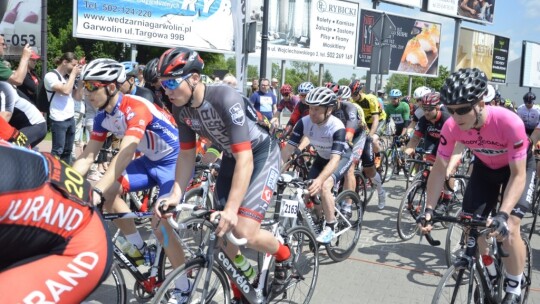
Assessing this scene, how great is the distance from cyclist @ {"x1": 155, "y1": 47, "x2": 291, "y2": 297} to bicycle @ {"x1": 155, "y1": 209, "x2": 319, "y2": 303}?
128 mm

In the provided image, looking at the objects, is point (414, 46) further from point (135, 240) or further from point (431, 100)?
point (135, 240)

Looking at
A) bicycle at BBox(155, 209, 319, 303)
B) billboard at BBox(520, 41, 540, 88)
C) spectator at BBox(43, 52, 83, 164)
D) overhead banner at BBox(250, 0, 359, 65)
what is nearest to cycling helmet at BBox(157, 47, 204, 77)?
bicycle at BBox(155, 209, 319, 303)

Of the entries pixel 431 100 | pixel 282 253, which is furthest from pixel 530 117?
pixel 282 253

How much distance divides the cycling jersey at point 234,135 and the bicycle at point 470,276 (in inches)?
45.4

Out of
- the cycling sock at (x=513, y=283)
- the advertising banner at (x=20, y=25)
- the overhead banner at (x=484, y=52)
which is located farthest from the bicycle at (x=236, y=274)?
the overhead banner at (x=484, y=52)

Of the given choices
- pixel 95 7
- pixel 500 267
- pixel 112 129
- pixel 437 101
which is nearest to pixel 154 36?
pixel 95 7

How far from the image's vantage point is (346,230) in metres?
5.48

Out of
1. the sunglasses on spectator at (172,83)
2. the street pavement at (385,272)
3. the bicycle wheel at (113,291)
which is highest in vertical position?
the sunglasses on spectator at (172,83)

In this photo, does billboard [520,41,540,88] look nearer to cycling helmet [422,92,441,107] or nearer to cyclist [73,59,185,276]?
cycling helmet [422,92,441,107]

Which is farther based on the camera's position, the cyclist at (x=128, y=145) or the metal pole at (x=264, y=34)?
the metal pole at (x=264, y=34)

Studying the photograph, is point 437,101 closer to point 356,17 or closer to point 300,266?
point 300,266

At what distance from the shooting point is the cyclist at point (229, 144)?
2939 mm

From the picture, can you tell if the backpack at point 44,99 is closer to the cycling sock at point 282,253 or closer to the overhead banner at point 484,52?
the cycling sock at point 282,253

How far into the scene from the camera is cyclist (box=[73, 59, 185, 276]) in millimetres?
3473
